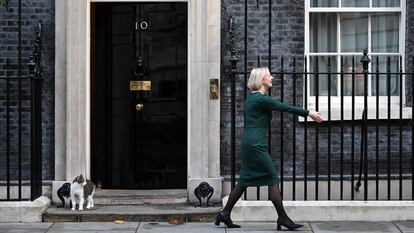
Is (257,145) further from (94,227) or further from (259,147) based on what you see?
(94,227)

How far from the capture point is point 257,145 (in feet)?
25.7

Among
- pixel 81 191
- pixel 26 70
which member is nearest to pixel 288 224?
pixel 81 191

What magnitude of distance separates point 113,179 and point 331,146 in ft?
8.84

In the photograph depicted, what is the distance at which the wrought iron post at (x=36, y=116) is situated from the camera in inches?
342

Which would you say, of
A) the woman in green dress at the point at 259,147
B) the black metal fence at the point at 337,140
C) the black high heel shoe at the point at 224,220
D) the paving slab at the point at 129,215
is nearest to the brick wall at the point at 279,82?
the black metal fence at the point at 337,140

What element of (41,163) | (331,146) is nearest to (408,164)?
(331,146)

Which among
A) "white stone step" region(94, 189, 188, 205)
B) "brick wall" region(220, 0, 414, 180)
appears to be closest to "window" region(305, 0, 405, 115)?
"brick wall" region(220, 0, 414, 180)

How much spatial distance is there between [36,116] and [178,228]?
6.77 feet

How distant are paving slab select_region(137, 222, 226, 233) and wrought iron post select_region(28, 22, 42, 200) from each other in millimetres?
1331

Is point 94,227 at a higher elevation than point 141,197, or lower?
lower

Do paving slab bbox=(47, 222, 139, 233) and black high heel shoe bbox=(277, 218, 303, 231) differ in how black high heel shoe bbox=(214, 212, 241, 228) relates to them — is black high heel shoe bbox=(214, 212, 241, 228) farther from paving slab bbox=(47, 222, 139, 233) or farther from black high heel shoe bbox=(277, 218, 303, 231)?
paving slab bbox=(47, 222, 139, 233)

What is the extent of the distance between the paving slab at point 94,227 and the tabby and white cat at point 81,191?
0.32 metres

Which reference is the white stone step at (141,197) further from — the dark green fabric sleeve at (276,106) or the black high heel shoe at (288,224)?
the dark green fabric sleeve at (276,106)

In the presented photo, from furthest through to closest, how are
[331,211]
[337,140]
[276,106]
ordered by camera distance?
[337,140]
[331,211]
[276,106]
